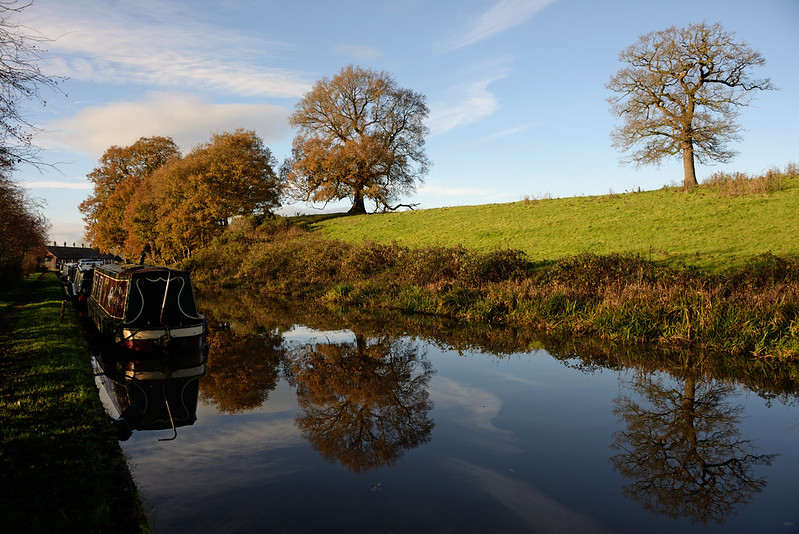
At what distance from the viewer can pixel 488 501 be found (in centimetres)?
552

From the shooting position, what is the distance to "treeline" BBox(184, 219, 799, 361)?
1183 centimetres

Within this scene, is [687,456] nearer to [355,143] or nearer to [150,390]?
[150,390]

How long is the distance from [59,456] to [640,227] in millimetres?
25771

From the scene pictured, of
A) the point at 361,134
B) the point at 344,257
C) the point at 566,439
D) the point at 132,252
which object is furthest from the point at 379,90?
the point at 566,439

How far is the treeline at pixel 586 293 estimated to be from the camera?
11828 millimetres

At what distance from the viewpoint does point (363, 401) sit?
8.95 m

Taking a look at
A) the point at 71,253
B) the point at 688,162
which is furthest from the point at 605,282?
the point at 71,253

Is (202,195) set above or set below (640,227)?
above

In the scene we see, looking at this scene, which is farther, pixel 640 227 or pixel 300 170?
pixel 300 170

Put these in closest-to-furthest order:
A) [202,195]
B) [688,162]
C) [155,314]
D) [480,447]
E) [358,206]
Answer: [480,447], [155,314], [688,162], [202,195], [358,206]

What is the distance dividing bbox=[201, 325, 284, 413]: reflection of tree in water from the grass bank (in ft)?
6.89

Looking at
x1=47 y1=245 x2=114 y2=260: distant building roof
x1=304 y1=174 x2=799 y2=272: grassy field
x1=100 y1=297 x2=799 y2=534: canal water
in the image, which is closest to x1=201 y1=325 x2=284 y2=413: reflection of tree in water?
x1=100 y1=297 x2=799 y2=534: canal water

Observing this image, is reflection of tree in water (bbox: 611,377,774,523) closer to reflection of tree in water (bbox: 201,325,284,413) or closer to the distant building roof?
reflection of tree in water (bbox: 201,325,284,413)

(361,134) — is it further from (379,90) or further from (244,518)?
(244,518)
